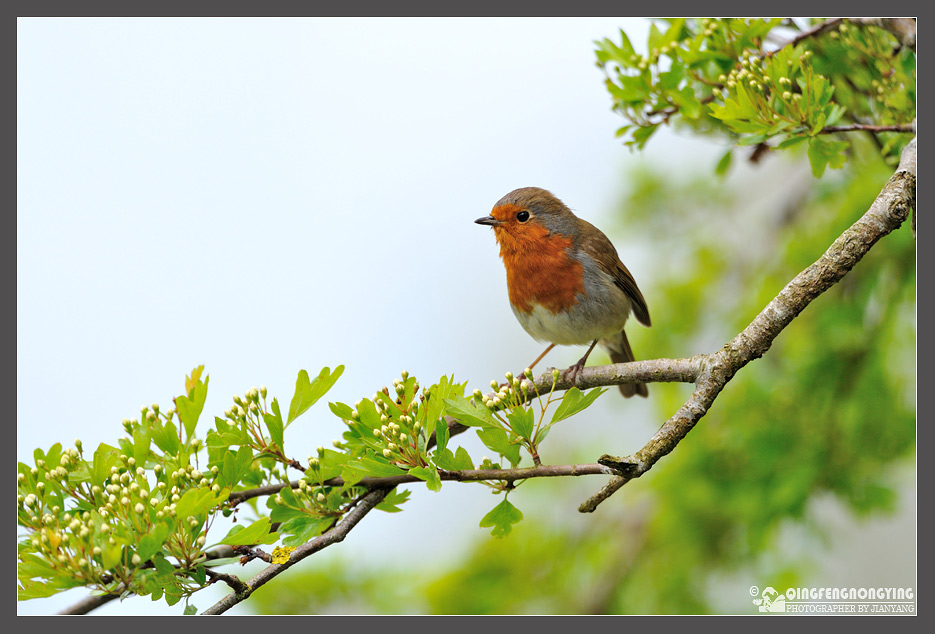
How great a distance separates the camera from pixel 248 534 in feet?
6.06

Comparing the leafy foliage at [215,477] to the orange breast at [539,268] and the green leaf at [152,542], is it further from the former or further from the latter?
the orange breast at [539,268]

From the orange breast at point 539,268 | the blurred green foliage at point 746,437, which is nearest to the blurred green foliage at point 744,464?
the blurred green foliage at point 746,437

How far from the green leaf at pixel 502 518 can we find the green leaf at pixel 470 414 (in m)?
0.21

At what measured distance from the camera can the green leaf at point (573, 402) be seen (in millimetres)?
1895

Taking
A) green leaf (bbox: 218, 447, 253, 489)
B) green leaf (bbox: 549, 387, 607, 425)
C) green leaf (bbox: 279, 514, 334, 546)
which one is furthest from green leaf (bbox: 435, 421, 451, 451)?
green leaf (bbox: 218, 447, 253, 489)

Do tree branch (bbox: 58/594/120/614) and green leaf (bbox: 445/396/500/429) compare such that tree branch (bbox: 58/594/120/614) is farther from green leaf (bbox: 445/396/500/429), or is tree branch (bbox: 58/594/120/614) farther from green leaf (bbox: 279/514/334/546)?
green leaf (bbox: 445/396/500/429)

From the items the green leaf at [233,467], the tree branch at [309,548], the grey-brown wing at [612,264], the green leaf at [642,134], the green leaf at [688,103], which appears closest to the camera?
the tree branch at [309,548]

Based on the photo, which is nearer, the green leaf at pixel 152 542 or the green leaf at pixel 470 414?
the green leaf at pixel 152 542

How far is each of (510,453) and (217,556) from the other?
762 millimetres

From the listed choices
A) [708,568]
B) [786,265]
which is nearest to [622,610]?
[708,568]

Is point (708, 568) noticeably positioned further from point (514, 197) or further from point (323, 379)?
point (323, 379)

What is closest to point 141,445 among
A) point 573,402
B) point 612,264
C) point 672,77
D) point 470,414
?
point 470,414

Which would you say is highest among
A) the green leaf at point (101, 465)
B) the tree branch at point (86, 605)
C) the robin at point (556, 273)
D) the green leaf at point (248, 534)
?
the robin at point (556, 273)

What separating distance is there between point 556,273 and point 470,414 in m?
1.66
